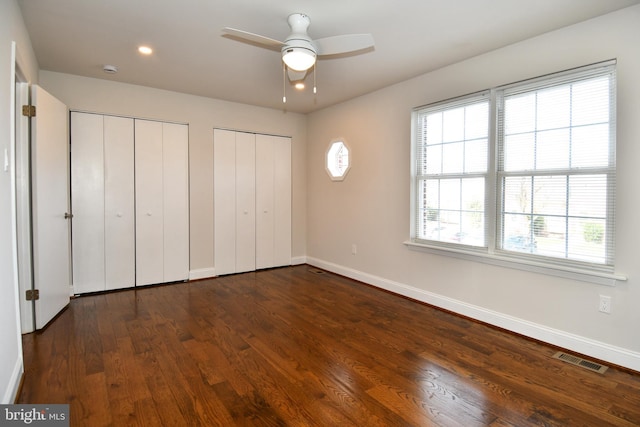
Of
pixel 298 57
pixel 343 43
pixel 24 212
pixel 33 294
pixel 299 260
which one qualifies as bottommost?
pixel 299 260

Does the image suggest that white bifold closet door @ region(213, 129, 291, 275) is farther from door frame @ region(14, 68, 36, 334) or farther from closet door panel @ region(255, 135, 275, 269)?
door frame @ region(14, 68, 36, 334)

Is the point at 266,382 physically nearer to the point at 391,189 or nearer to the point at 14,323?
the point at 14,323

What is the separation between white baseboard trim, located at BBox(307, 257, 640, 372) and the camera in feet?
8.14

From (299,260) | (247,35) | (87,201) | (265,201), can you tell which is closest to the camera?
(247,35)

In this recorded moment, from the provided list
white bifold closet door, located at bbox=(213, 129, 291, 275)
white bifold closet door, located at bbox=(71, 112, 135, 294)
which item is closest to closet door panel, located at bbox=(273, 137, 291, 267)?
white bifold closet door, located at bbox=(213, 129, 291, 275)

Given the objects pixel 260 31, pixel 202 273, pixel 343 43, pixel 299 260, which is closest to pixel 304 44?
pixel 343 43

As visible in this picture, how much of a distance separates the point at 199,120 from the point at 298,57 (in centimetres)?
283

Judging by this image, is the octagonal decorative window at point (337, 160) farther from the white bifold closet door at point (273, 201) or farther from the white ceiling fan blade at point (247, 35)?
the white ceiling fan blade at point (247, 35)

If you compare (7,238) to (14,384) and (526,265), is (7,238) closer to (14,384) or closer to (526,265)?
(14,384)

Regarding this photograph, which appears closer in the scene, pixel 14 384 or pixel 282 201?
pixel 14 384

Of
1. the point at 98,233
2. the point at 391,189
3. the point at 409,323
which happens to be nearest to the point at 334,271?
the point at 391,189

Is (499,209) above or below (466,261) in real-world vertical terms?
above

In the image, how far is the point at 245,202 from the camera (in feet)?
17.2

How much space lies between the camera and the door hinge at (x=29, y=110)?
9.56 ft
